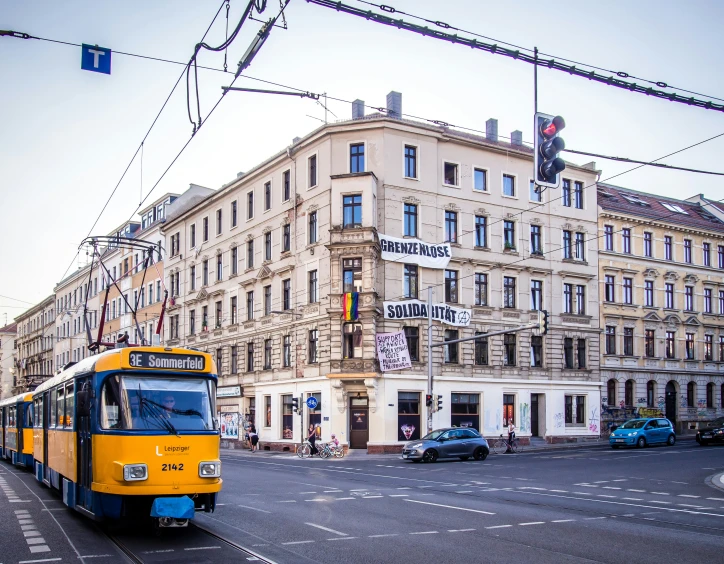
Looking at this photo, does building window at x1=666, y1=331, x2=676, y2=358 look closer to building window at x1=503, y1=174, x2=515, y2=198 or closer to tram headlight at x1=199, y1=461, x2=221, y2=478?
building window at x1=503, y1=174, x2=515, y2=198

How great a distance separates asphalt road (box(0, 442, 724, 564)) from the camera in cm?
1114

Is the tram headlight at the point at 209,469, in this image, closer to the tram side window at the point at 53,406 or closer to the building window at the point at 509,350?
the tram side window at the point at 53,406

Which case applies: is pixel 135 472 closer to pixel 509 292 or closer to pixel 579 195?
pixel 509 292

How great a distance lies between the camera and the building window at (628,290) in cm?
5244

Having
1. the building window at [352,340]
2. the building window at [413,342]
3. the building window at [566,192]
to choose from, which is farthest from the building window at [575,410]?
the building window at [352,340]

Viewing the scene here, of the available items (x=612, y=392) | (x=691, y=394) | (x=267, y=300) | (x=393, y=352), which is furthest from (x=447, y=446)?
(x=691, y=394)

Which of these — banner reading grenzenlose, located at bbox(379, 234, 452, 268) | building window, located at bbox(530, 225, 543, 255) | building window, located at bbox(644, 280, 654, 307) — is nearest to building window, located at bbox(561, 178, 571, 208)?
building window, located at bbox(530, 225, 543, 255)

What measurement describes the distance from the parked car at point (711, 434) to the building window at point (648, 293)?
11832 mm

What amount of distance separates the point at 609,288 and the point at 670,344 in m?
7.19

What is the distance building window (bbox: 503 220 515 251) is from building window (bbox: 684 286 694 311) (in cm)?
1701

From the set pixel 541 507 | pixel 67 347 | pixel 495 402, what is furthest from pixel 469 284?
pixel 67 347

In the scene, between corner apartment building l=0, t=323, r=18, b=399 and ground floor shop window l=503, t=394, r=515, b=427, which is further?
corner apartment building l=0, t=323, r=18, b=399

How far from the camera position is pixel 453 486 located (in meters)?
22.2

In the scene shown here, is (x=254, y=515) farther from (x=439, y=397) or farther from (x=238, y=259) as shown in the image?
(x=238, y=259)
